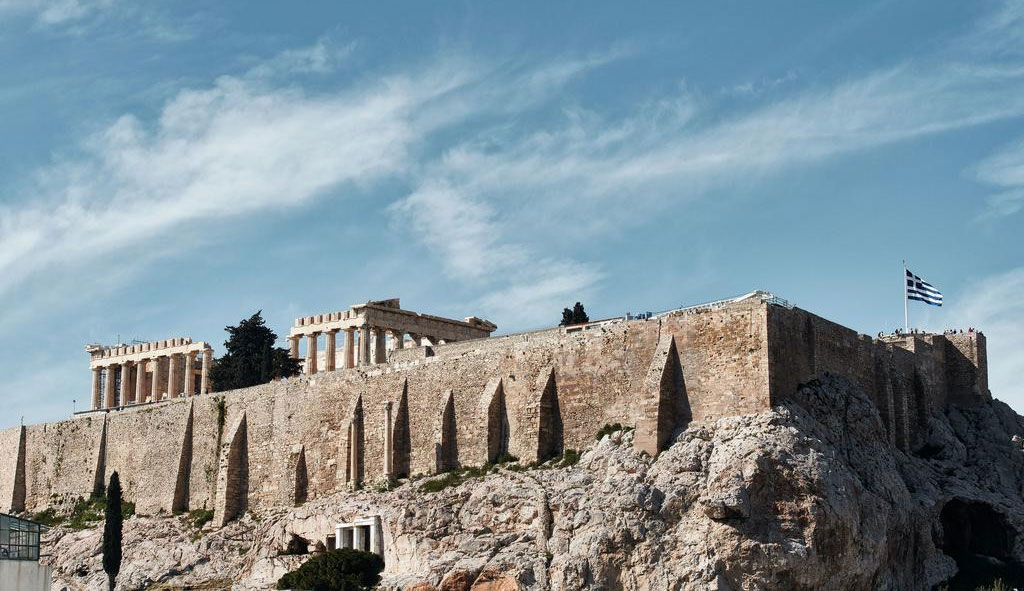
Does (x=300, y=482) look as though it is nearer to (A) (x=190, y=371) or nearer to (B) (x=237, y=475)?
(B) (x=237, y=475)

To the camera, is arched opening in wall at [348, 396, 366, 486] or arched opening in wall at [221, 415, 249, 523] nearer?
arched opening in wall at [348, 396, 366, 486]

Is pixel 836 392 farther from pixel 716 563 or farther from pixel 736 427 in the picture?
pixel 716 563

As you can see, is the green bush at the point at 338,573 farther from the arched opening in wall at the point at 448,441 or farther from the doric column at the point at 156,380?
the doric column at the point at 156,380

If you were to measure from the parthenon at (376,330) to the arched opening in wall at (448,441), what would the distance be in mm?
12087

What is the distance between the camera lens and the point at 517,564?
54.7m

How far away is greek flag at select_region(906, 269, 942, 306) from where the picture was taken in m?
70.8

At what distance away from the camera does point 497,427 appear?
63.1 m

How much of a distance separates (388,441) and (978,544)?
25447 mm

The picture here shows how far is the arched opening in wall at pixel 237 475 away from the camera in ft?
242

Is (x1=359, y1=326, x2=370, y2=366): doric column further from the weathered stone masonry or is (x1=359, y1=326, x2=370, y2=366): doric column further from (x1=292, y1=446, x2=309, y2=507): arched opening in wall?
(x1=292, y1=446, x2=309, y2=507): arched opening in wall

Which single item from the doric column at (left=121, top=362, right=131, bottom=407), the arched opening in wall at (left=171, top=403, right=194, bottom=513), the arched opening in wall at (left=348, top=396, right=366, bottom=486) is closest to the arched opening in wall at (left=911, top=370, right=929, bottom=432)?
the arched opening in wall at (left=348, top=396, right=366, bottom=486)

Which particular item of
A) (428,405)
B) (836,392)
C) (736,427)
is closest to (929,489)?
(836,392)

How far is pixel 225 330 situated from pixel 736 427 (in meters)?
41.5

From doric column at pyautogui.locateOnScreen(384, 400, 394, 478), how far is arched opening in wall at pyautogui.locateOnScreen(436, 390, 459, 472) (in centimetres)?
275
